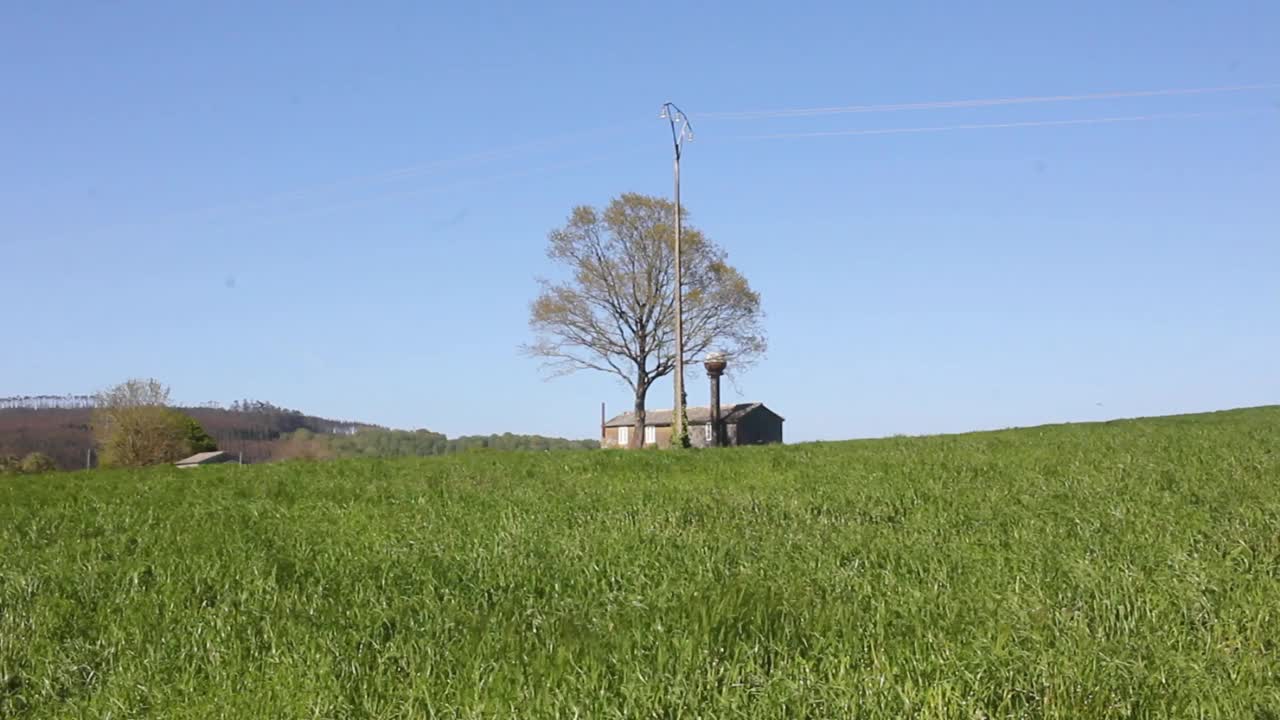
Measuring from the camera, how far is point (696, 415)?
6788 centimetres

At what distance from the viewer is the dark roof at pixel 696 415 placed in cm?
6366

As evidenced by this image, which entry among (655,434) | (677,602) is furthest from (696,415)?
(677,602)

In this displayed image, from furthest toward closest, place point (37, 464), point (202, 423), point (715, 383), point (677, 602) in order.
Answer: point (202, 423), point (37, 464), point (715, 383), point (677, 602)

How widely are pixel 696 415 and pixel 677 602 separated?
62.5 m

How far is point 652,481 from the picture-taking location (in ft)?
39.7

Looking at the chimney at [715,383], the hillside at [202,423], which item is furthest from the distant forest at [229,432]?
the chimney at [715,383]

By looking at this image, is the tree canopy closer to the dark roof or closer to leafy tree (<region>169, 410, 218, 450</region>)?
leafy tree (<region>169, 410, 218, 450</region>)

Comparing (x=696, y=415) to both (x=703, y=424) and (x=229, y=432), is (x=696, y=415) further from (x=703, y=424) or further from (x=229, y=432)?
(x=229, y=432)

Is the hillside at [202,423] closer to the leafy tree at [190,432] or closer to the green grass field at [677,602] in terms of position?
the leafy tree at [190,432]

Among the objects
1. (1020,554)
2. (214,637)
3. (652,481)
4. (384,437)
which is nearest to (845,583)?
(1020,554)

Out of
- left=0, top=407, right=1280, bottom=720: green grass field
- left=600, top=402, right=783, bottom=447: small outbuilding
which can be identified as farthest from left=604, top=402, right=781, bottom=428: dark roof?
left=0, top=407, right=1280, bottom=720: green grass field

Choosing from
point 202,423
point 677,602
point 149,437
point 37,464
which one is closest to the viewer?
point 677,602

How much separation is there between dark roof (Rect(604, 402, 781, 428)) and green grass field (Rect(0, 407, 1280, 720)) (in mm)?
50932

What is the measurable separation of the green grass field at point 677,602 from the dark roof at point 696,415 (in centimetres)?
5093
